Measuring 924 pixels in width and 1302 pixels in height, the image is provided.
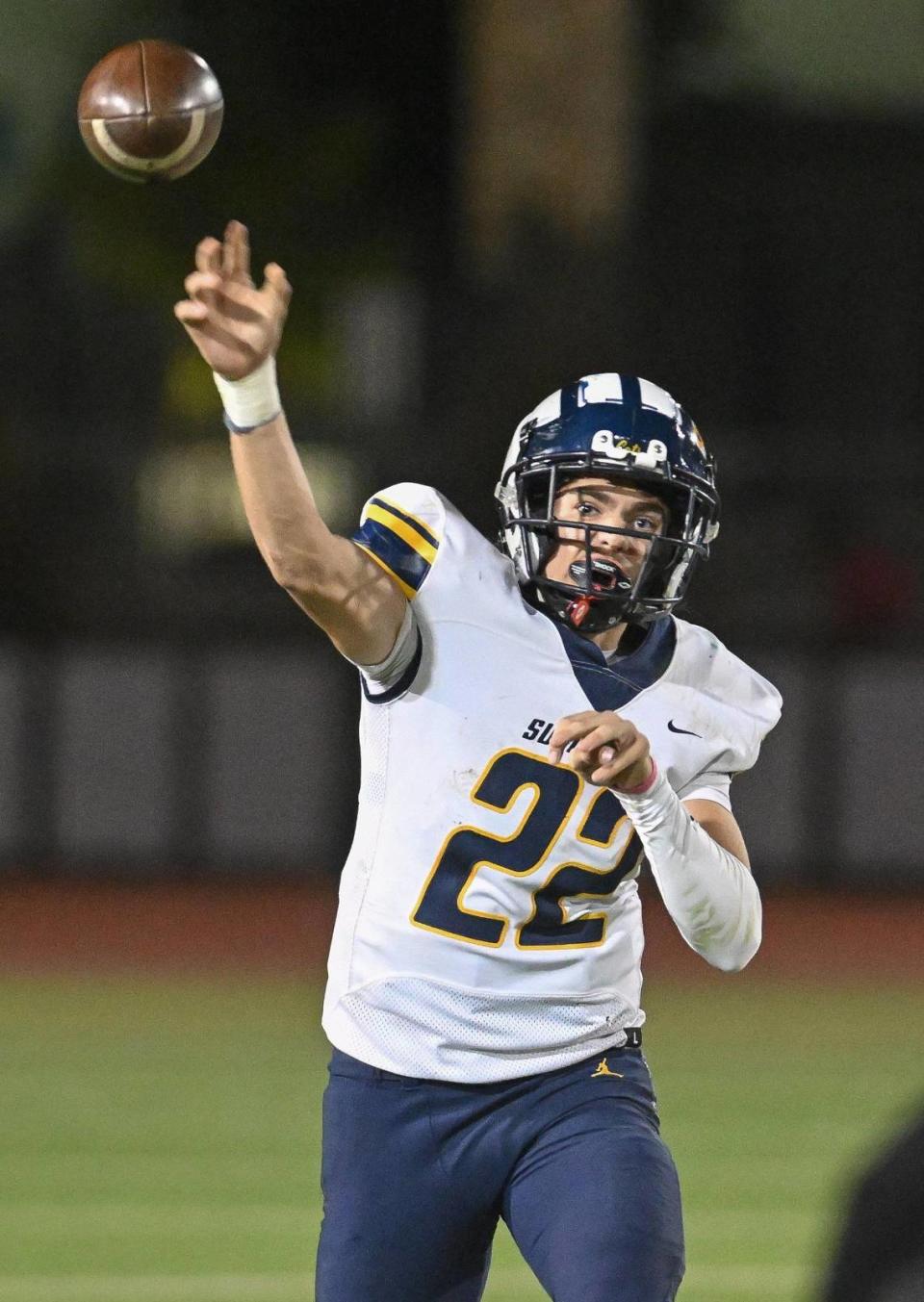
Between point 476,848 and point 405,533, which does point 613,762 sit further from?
point 405,533

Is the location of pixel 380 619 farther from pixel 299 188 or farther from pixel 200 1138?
pixel 299 188

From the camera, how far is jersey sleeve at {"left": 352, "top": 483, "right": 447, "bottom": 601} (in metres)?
3.61

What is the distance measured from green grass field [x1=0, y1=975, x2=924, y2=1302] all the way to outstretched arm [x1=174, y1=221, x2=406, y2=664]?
2391mm

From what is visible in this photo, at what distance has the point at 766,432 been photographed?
18578mm

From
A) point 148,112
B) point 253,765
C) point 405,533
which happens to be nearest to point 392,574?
point 405,533

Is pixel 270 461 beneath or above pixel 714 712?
above

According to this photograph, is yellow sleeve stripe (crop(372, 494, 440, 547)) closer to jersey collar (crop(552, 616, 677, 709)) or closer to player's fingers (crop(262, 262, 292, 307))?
jersey collar (crop(552, 616, 677, 709))

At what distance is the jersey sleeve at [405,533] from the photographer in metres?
3.61

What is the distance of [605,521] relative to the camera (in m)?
3.67

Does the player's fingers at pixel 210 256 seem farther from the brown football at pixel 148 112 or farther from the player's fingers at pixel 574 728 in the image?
the brown football at pixel 148 112

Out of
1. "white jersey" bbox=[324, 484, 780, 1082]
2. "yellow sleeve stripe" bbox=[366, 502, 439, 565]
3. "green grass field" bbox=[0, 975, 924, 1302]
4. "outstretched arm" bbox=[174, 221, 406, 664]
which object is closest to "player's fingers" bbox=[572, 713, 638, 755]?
"white jersey" bbox=[324, 484, 780, 1082]

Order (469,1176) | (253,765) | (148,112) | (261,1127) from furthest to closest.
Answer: (253,765)
(261,1127)
(148,112)
(469,1176)

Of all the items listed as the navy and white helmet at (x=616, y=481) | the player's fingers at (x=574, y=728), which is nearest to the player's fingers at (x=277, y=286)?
the navy and white helmet at (x=616, y=481)

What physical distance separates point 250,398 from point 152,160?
0.97m
